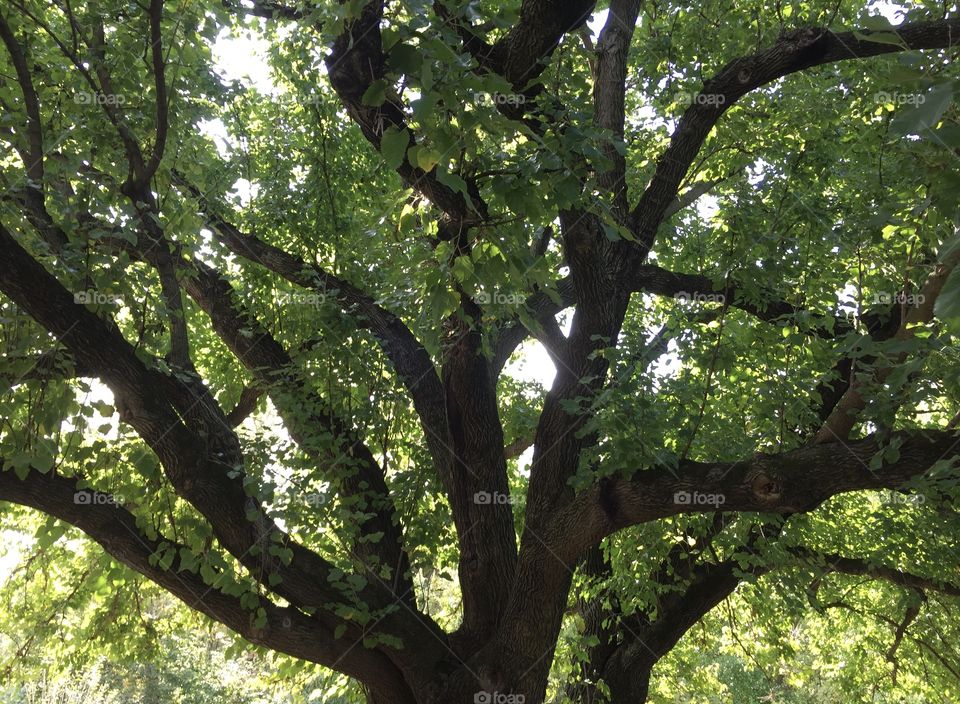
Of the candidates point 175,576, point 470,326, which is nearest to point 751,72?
point 470,326

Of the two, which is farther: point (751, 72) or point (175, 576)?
point (751, 72)

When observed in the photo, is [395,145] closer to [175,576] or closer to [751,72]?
[175,576]

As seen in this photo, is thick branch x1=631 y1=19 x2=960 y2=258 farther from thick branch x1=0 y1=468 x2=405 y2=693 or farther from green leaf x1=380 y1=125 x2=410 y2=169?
thick branch x1=0 y1=468 x2=405 y2=693

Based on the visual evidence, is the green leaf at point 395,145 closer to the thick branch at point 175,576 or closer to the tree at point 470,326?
the tree at point 470,326

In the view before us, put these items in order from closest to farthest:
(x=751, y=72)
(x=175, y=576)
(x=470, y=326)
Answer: (x=175, y=576), (x=470, y=326), (x=751, y=72)

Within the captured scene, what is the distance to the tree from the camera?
12.5 feet

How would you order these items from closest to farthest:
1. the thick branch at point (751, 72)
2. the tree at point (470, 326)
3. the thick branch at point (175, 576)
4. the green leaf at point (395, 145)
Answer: the green leaf at point (395, 145) < the tree at point (470, 326) < the thick branch at point (175, 576) < the thick branch at point (751, 72)

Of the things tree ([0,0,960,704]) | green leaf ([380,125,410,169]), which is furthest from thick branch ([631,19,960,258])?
green leaf ([380,125,410,169])

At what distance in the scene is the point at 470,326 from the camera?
15.0 ft

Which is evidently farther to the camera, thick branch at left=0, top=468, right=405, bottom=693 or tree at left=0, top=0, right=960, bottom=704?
thick branch at left=0, top=468, right=405, bottom=693

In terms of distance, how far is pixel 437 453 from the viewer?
18.4 feet

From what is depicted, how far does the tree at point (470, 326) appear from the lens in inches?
150

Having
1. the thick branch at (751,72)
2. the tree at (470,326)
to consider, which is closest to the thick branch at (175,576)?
the tree at (470,326)

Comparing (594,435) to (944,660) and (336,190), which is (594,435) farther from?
(944,660)
